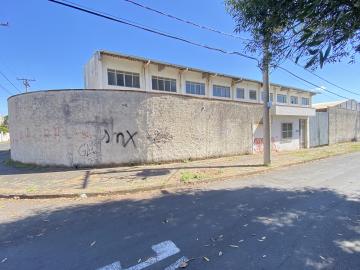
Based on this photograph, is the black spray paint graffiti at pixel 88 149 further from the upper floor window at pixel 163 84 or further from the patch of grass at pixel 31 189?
the upper floor window at pixel 163 84

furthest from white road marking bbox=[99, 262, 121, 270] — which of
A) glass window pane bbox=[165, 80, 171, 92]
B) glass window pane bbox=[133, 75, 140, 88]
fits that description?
glass window pane bbox=[165, 80, 171, 92]

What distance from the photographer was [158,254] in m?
3.57

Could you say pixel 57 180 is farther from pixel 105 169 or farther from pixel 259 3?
pixel 259 3

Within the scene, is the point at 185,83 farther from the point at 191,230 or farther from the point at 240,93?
the point at 191,230

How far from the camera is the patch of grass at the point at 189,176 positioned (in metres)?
8.66

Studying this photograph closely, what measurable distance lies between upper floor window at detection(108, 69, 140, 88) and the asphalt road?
1134cm

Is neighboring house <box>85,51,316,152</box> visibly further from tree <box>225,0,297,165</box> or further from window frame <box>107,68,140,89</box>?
tree <box>225,0,297,165</box>

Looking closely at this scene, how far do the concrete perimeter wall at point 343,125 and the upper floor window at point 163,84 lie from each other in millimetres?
15876

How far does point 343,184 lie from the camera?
25.6 ft

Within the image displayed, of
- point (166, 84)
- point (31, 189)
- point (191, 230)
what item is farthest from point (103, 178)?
point (166, 84)

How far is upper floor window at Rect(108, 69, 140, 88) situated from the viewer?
655 inches

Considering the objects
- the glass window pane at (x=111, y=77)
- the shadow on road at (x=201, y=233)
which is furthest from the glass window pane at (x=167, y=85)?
the shadow on road at (x=201, y=233)

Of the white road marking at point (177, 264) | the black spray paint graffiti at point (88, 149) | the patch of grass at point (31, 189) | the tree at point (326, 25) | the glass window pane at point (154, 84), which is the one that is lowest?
the white road marking at point (177, 264)

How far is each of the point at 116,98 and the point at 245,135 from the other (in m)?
8.47
